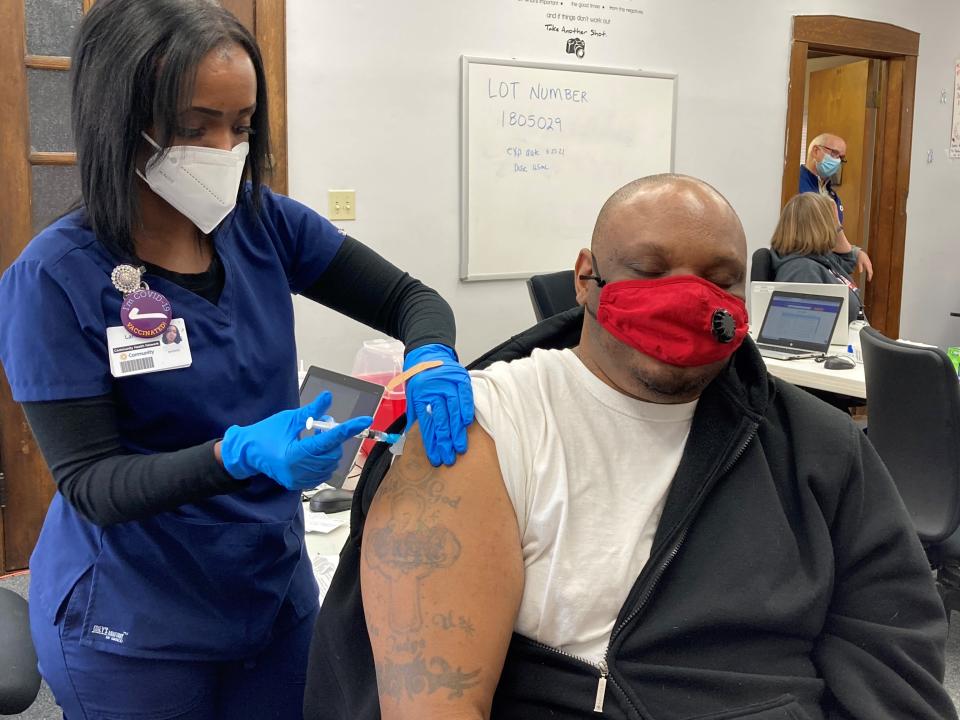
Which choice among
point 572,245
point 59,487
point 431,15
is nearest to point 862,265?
point 572,245

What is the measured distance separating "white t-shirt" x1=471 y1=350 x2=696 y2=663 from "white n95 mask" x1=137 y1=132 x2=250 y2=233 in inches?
17.2

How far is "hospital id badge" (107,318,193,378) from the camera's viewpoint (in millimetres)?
1070

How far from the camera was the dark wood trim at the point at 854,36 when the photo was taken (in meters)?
4.55

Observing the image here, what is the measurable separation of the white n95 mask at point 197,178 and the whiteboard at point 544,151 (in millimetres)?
2515

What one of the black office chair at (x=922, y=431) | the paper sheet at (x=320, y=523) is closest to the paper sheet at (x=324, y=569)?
the paper sheet at (x=320, y=523)

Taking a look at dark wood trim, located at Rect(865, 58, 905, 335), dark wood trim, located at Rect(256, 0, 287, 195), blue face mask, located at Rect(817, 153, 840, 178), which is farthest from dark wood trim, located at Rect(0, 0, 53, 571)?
dark wood trim, located at Rect(865, 58, 905, 335)

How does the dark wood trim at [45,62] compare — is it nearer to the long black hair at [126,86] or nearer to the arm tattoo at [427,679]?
the long black hair at [126,86]

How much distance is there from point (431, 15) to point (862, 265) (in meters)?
2.63

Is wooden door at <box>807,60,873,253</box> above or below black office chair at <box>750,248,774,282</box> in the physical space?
above

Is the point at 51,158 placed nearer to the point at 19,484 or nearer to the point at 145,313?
the point at 19,484

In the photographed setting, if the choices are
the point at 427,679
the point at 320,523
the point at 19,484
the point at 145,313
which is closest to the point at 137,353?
the point at 145,313

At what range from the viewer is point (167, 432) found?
3.70 ft

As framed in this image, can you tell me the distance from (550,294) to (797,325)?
1.05 meters

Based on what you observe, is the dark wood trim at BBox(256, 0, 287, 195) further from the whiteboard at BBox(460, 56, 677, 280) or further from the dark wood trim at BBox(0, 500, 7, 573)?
the dark wood trim at BBox(0, 500, 7, 573)
